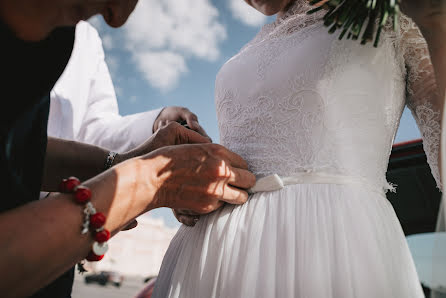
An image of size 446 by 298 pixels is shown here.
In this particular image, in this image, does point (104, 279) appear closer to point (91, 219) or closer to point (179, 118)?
point (179, 118)

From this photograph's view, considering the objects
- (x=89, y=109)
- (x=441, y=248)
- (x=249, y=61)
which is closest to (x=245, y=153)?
(x=249, y=61)

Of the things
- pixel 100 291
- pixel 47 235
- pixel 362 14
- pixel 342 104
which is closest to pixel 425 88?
pixel 342 104

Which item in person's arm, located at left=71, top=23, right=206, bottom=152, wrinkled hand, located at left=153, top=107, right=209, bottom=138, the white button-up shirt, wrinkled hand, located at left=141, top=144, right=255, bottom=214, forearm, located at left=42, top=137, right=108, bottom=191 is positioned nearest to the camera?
wrinkled hand, located at left=141, top=144, right=255, bottom=214

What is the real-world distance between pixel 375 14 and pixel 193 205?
777mm

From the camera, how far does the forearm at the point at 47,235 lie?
0.65 metres

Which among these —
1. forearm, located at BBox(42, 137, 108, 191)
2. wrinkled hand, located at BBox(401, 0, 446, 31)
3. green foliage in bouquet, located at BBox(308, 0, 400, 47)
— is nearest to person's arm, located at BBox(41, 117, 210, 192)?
forearm, located at BBox(42, 137, 108, 191)

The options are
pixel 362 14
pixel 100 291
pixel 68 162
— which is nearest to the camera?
pixel 362 14

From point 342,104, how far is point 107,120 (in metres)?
1.63

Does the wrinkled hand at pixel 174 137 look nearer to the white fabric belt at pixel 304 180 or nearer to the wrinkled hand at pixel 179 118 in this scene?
the wrinkled hand at pixel 179 118

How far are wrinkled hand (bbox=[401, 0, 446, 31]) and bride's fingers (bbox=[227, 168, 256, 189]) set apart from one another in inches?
26.8

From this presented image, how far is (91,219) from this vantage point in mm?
800

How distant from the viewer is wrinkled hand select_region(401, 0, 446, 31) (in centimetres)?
84

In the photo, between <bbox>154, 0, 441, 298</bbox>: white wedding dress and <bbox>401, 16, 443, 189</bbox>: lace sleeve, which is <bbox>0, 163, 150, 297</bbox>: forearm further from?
<bbox>401, 16, 443, 189</bbox>: lace sleeve

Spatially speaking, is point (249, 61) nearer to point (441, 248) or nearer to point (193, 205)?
point (193, 205)
